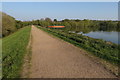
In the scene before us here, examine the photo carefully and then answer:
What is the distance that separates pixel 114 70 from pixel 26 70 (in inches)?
152

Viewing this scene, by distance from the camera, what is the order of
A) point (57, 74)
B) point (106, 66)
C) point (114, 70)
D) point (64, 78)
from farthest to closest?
point (106, 66) < point (114, 70) < point (57, 74) < point (64, 78)

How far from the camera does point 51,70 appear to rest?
5.15 metres

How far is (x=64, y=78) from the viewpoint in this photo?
14.1ft

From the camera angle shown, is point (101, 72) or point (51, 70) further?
point (51, 70)

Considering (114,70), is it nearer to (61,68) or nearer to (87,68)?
(87,68)

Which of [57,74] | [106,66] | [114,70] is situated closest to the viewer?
[57,74]

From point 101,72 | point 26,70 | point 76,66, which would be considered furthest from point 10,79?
point 101,72

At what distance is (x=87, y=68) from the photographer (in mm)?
5301

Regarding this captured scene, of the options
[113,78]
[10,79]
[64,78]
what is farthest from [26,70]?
[113,78]

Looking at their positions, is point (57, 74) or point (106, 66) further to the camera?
point (106, 66)

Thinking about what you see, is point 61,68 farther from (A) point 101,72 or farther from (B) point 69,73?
(A) point 101,72

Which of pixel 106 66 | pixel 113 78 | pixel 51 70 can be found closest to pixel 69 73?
pixel 51 70

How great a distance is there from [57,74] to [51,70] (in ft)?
1.78

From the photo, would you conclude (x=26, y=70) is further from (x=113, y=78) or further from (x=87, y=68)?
(x=113, y=78)
